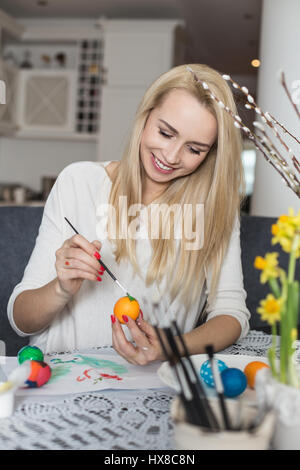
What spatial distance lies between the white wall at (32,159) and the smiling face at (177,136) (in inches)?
147

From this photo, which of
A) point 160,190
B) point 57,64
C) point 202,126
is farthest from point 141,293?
point 57,64

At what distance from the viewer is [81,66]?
4.66 meters

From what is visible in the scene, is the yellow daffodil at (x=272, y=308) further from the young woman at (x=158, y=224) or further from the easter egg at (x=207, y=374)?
the young woman at (x=158, y=224)

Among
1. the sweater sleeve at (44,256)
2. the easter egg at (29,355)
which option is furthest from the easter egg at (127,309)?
the sweater sleeve at (44,256)

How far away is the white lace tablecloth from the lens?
1.90 ft

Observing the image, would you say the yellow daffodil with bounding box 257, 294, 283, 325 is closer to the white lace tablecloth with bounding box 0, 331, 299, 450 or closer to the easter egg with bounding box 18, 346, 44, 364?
the white lace tablecloth with bounding box 0, 331, 299, 450

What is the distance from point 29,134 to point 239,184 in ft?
12.3

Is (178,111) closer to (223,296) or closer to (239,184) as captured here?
(239,184)

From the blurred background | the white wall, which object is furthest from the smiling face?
the white wall

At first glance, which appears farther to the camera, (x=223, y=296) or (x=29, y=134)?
(x=29, y=134)

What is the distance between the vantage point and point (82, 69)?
467 cm

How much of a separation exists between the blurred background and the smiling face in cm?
289

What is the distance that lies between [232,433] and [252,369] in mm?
338

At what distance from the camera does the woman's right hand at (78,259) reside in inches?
36.0
